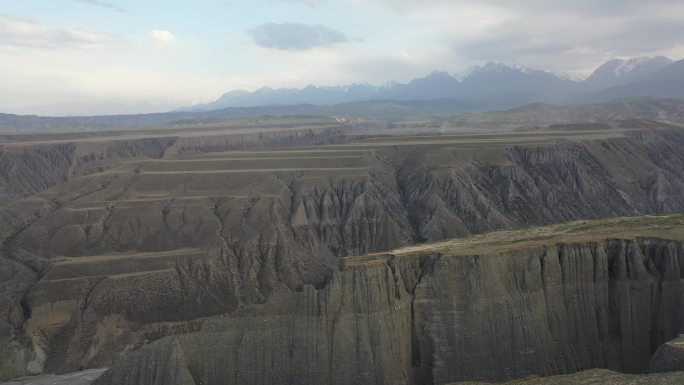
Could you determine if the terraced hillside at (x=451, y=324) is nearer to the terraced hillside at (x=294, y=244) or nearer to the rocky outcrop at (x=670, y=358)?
the terraced hillside at (x=294, y=244)

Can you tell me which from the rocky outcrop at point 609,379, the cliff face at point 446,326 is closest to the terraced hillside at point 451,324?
the cliff face at point 446,326

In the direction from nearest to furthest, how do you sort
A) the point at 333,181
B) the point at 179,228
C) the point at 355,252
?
the point at 179,228, the point at 355,252, the point at 333,181

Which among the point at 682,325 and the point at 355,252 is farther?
the point at 355,252

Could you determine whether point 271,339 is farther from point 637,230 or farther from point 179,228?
point 179,228

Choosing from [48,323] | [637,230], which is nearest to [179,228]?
[48,323]

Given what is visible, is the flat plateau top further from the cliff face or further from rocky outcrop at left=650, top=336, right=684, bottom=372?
rocky outcrop at left=650, top=336, right=684, bottom=372
